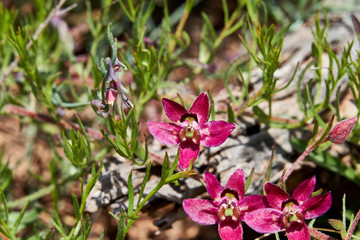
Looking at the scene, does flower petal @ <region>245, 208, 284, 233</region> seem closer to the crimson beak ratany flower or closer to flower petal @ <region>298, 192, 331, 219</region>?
flower petal @ <region>298, 192, 331, 219</region>

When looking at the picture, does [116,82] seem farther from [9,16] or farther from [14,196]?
[14,196]

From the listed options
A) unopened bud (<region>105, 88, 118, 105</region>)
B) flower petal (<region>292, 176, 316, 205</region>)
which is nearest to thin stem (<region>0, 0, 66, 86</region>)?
unopened bud (<region>105, 88, 118, 105</region>)

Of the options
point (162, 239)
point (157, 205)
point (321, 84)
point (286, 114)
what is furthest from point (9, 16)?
point (321, 84)

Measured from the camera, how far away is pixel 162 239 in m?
2.12

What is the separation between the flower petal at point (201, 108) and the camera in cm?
161

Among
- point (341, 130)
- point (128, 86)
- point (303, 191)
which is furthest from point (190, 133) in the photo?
point (128, 86)

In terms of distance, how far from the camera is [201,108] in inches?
64.4

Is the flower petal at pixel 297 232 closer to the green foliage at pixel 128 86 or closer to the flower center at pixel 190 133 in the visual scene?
the green foliage at pixel 128 86

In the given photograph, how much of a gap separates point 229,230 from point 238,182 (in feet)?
0.58

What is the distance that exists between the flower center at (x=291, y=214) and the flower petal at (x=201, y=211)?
25 cm

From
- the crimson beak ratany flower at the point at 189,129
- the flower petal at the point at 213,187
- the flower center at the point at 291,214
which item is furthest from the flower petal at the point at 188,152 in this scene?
the flower center at the point at 291,214

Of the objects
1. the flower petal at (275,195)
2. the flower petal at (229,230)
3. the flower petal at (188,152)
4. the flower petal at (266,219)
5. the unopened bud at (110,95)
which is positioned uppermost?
the unopened bud at (110,95)

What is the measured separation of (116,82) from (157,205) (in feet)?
2.52

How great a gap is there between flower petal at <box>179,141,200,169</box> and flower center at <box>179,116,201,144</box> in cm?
2
